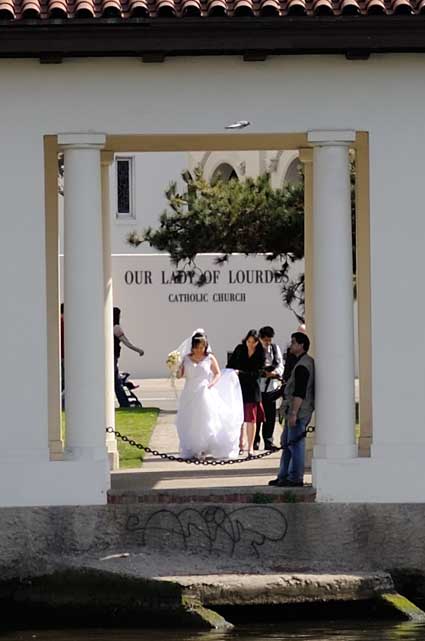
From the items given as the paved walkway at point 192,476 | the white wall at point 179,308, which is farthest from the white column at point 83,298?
the white wall at point 179,308

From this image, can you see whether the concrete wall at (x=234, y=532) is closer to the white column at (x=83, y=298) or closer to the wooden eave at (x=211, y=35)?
the white column at (x=83, y=298)

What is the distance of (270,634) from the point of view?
13.8 m

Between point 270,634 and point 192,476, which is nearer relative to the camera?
point 270,634

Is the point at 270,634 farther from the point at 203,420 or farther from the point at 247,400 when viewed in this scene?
the point at 247,400

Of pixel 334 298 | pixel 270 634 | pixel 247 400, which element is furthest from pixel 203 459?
pixel 270 634

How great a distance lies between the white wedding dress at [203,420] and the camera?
19.1 m

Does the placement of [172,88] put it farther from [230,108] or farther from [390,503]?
[390,503]

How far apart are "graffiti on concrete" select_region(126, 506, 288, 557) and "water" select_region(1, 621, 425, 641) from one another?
4.18 ft

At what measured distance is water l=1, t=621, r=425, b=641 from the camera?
13.6 metres

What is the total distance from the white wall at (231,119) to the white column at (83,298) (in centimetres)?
25

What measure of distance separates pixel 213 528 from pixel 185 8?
4650 millimetres

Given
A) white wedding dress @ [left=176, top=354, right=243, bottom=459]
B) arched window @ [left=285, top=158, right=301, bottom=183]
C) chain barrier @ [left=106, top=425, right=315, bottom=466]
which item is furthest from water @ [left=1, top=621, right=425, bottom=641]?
arched window @ [left=285, top=158, right=301, bottom=183]

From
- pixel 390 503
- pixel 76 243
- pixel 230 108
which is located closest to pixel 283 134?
pixel 230 108

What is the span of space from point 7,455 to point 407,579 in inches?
149
